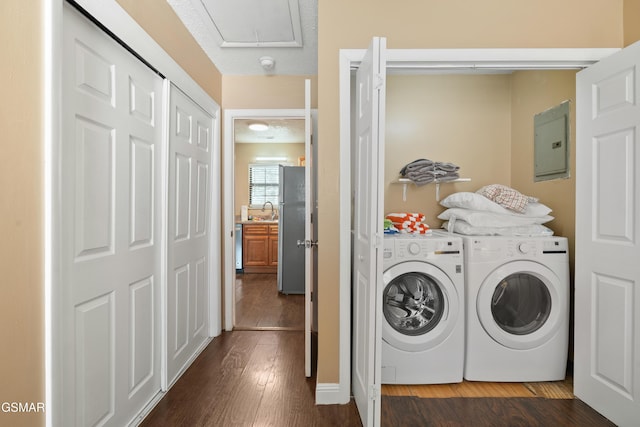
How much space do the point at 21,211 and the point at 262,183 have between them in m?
5.75

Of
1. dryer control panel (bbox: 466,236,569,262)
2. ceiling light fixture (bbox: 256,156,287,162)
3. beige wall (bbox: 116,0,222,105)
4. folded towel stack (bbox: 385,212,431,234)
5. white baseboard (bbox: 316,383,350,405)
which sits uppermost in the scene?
beige wall (bbox: 116,0,222,105)

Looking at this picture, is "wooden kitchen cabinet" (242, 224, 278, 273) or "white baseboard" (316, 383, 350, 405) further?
"wooden kitchen cabinet" (242, 224, 278, 273)

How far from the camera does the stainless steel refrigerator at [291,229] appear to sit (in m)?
4.59

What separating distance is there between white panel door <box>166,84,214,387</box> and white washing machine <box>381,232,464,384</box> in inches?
54.9

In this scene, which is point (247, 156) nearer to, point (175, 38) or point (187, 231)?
point (187, 231)

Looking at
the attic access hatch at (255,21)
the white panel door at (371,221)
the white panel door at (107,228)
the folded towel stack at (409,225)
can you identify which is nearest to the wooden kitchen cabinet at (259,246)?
the attic access hatch at (255,21)

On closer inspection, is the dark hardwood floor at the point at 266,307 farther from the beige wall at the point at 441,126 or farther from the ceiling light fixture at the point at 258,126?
the ceiling light fixture at the point at 258,126

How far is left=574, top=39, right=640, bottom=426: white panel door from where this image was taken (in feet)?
5.74

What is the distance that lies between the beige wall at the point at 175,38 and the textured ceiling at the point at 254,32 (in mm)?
131

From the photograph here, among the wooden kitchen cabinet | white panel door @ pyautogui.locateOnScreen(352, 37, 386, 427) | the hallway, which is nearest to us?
white panel door @ pyautogui.locateOnScreen(352, 37, 386, 427)

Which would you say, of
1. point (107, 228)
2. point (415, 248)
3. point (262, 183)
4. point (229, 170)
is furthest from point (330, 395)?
point (262, 183)

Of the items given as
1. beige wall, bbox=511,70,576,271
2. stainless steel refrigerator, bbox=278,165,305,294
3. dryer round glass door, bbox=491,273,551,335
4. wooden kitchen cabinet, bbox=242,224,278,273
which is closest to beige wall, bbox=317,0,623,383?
beige wall, bbox=511,70,576,271

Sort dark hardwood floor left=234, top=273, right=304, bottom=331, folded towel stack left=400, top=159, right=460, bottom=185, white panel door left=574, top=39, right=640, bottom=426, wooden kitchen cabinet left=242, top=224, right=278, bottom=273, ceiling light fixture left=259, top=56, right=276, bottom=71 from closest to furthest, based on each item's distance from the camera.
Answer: white panel door left=574, top=39, right=640, bottom=426
folded towel stack left=400, top=159, right=460, bottom=185
ceiling light fixture left=259, top=56, right=276, bottom=71
dark hardwood floor left=234, top=273, right=304, bottom=331
wooden kitchen cabinet left=242, top=224, right=278, bottom=273

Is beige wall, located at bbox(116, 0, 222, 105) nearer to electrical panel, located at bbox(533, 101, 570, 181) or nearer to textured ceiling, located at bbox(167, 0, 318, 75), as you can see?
textured ceiling, located at bbox(167, 0, 318, 75)
